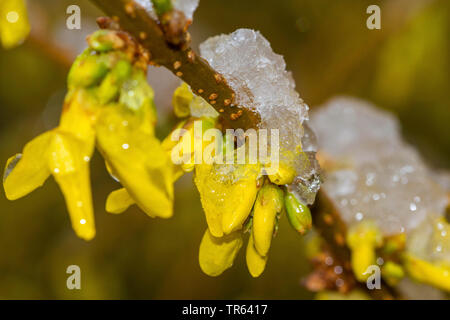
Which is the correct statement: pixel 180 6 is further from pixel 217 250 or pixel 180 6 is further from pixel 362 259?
pixel 362 259

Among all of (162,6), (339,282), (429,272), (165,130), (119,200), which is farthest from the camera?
(165,130)

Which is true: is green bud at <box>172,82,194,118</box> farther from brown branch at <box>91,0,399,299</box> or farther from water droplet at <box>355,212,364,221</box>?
water droplet at <box>355,212,364,221</box>

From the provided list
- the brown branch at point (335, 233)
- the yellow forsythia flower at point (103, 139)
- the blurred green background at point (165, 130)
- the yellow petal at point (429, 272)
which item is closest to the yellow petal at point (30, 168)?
the yellow forsythia flower at point (103, 139)

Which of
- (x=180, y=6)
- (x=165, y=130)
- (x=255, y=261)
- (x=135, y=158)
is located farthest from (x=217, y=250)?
(x=165, y=130)

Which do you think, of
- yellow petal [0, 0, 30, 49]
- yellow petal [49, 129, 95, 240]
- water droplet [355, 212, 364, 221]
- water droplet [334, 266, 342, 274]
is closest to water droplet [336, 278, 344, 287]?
water droplet [334, 266, 342, 274]

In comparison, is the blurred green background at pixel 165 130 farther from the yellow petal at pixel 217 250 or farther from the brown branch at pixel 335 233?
the yellow petal at pixel 217 250

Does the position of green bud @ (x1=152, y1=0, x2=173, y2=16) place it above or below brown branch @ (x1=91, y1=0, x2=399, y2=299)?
above
